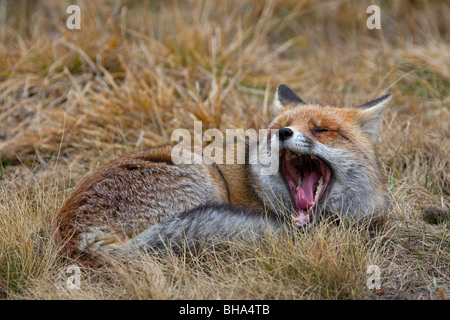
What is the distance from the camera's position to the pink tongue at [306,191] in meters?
4.54

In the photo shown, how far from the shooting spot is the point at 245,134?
248 inches

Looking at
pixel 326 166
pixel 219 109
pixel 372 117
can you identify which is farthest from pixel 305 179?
pixel 219 109

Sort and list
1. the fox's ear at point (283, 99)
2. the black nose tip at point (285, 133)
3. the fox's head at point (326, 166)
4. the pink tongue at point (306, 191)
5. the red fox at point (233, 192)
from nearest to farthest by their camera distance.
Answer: the red fox at point (233, 192) < the black nose tip at point (285, 133) < the fox's head at point (326, 166) < the pink tongue at point (306, 191) < the fox's ear at point (283, 99)

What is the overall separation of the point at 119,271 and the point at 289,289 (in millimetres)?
1257

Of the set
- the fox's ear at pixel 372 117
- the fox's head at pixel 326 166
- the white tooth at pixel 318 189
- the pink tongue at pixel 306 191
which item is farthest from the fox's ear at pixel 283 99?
the white tooth at pixel 318 189

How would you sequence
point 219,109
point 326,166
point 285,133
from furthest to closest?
1. point 219,109
2. point 326,166
3. point 285,133

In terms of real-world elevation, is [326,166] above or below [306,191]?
above

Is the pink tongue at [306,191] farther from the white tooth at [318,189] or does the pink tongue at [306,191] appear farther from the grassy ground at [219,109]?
the grassy ground at [219,109]

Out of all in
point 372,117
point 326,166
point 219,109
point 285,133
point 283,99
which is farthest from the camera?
point 219,109

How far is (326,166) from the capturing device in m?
4.52

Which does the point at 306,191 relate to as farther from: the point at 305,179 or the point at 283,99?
the point at 283,99

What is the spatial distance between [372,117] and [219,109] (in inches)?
101
